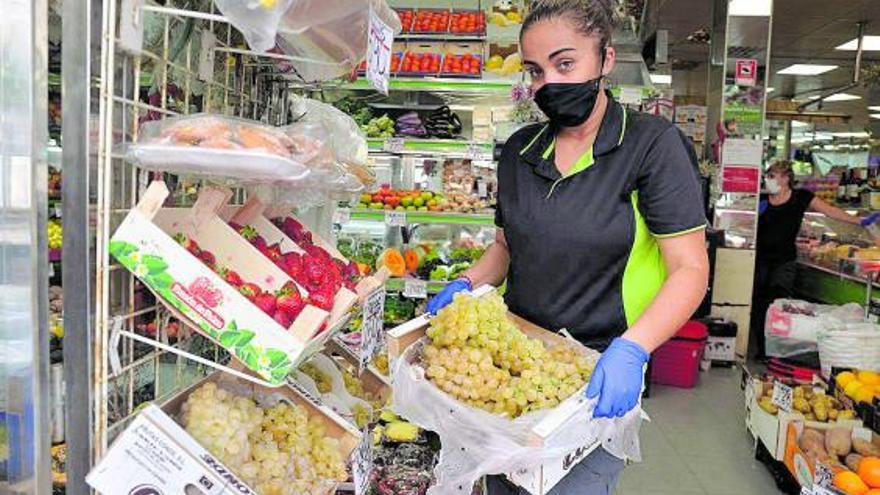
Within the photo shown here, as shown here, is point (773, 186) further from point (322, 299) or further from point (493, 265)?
point (322, 299)

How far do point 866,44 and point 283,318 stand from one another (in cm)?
1311

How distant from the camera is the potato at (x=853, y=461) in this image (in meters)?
3.32

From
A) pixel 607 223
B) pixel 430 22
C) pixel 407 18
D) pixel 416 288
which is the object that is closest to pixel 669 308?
pixel 607 223

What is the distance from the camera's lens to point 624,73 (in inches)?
201

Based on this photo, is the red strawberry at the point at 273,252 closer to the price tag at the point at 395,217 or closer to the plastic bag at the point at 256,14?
the plastic bag at the point at 256,14

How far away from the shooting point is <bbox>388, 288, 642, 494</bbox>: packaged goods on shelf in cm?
150

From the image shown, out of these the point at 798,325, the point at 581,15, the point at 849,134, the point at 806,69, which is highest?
the point at 806,69

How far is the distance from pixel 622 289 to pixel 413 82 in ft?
9.74

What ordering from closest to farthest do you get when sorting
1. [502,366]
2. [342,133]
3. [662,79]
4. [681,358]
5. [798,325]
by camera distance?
[502,366]
[342,133]
[798,325]
[681,358]
[662,79]

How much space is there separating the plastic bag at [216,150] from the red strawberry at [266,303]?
23 centimetres

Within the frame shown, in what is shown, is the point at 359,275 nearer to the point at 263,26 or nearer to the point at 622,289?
the point at 622,289

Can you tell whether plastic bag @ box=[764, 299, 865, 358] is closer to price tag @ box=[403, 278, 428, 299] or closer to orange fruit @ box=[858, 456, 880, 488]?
orange fruit @ box=[858, 456, 880, 488]

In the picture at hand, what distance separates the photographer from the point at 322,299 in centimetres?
157

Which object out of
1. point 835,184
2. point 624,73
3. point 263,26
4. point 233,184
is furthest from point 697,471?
point 835,184
